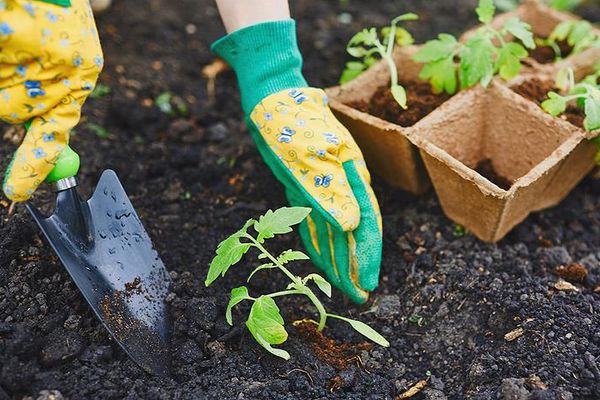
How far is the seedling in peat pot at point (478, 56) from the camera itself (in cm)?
207

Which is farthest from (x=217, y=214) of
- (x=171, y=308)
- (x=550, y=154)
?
(x=550, y=154)

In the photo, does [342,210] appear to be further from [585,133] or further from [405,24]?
[405,24]

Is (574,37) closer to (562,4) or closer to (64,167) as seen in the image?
(562,4)

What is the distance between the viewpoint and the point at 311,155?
6.02ft

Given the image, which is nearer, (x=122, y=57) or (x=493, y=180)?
(x=493, y=180)

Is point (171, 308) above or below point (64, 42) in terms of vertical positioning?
below

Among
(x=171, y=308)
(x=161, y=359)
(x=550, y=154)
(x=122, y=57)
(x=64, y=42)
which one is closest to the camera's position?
(x=64, y=42)

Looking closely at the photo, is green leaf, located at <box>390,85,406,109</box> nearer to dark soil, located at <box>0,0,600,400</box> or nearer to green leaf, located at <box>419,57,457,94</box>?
green leaf, located at <box>419,57,457,94</box>

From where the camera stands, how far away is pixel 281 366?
175 centimetres

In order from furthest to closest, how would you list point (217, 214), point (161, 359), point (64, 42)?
1. point (217, 214)
2. point (161, 359)
3. point (64, 42)

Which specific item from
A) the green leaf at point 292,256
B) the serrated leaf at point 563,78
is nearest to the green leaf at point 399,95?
the serrated leaf at point 563,78

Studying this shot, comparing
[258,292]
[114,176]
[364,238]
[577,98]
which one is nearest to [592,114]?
[577,98]

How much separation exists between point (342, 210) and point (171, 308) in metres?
0.55

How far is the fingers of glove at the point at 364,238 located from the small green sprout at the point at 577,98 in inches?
24.7
